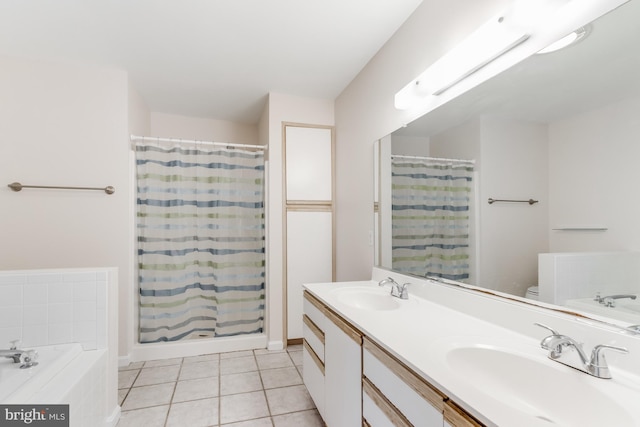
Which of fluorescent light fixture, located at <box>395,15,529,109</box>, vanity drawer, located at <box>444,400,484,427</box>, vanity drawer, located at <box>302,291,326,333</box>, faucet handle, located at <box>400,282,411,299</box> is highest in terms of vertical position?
fluorescent light fixture, located at <box>395,15,529,109</box>

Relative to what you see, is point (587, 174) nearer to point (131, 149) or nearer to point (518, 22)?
point (518, 22)

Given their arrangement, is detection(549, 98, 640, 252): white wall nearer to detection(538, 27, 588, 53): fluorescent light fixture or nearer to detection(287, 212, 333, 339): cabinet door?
detection(538, 27, 588, 53): fluorescent light fixture

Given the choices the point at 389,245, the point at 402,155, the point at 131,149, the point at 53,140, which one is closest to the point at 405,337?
the point at 389,245

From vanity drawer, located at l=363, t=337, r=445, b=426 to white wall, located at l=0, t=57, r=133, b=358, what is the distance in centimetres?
226

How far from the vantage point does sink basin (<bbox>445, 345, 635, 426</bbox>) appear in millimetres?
736

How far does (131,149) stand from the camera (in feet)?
8.57

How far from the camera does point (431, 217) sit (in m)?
1.75

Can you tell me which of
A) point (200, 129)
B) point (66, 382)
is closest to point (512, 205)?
point (66, 382)

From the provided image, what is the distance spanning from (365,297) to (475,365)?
0.92m

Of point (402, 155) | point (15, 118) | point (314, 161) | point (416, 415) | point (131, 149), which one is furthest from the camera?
point (314, 161)

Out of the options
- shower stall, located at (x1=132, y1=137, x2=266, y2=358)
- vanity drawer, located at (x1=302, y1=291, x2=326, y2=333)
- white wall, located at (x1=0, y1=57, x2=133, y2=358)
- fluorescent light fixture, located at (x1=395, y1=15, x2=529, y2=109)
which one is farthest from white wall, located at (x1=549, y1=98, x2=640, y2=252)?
white wall, located at (x1=0, y1=57, x2=133, y2=358)

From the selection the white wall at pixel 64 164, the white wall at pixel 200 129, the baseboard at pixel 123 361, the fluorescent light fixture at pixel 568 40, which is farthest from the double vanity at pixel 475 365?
the white wall at pixel 200 129

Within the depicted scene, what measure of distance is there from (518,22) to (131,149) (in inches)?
109

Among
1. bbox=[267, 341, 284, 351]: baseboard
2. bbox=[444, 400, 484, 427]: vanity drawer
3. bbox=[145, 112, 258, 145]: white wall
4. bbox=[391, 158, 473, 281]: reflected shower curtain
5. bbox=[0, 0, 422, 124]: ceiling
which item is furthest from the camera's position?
bbox=[145, 112, 258, 145]: white wall
